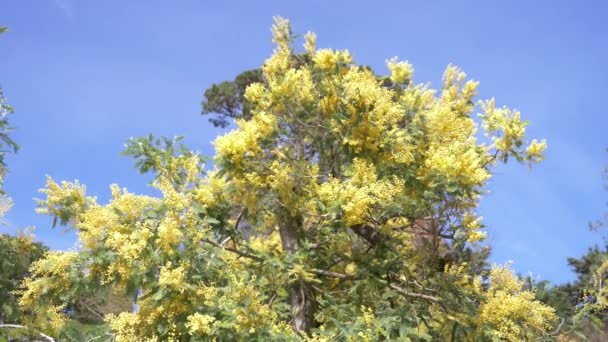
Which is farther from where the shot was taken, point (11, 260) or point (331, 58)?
point (11, 260)

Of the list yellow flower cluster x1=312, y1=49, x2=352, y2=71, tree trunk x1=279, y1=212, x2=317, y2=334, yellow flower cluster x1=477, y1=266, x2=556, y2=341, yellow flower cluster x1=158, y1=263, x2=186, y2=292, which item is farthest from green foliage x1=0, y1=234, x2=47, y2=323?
yellow flower cluster x1=477, y1=266, x2=556, y2=341

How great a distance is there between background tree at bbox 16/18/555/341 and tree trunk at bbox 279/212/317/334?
0.09 feet

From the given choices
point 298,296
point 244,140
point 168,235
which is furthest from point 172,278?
point 298,296

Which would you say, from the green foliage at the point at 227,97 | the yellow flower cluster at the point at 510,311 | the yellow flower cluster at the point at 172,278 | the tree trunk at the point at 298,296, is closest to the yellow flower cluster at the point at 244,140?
the tree trunk at the point at 298,296

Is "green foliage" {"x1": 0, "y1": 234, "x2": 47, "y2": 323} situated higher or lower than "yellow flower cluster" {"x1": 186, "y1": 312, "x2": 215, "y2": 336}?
higher

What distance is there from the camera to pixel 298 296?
25.7 feet

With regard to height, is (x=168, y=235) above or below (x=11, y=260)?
below

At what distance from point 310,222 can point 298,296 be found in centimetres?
113

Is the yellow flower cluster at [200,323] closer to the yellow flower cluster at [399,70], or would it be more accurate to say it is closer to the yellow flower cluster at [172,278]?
the yellow flower cluster at [172,278]

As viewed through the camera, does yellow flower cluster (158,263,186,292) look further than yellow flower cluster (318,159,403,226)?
No

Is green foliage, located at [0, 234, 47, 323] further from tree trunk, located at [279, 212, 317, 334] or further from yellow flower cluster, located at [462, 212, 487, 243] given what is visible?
yellow flower cluster, located at [462, 212, 487, 243]

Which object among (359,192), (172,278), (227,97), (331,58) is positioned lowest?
(172,278)

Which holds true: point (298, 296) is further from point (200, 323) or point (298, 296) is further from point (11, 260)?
point (11, 260)

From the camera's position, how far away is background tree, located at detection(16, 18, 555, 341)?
231 inches
